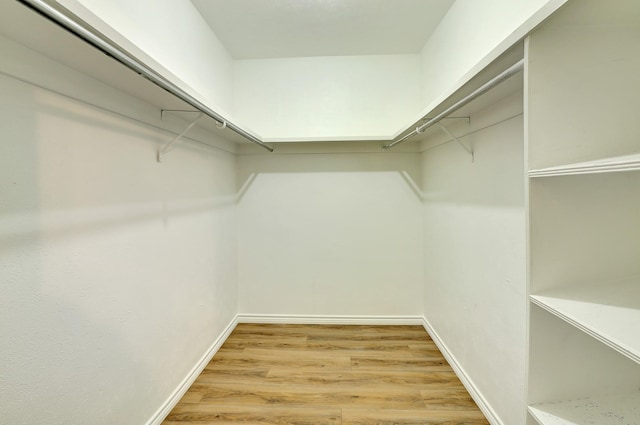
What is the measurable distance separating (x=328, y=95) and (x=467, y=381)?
2608mm

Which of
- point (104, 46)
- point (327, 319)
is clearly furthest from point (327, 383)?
point (104, 46)

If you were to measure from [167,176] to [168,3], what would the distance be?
107 cm

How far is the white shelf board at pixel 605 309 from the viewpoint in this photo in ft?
1.90

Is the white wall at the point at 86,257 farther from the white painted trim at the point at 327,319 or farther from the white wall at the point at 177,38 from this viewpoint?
the white painted trim at the point at 327,319

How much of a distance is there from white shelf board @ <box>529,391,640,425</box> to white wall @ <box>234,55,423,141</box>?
2254mm

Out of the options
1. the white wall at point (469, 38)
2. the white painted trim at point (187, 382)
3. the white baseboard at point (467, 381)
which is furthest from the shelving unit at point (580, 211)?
the white painted trim at point (187, 382)

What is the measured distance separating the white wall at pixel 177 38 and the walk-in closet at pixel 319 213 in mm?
16

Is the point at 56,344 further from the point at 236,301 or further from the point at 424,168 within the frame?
the point at 424,168

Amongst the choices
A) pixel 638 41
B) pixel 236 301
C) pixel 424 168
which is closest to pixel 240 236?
pixel 236 301

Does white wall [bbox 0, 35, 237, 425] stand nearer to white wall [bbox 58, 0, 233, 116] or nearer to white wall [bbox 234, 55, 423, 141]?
white wall [bbox 58, 0, 233, 116]

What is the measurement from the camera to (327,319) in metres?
2.69

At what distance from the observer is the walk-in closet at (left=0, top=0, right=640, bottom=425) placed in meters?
0.75

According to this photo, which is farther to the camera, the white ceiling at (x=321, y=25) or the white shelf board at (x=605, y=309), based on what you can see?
the white ceiling at (x=321, y=25)

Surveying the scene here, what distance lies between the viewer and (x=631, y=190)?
0.74m
